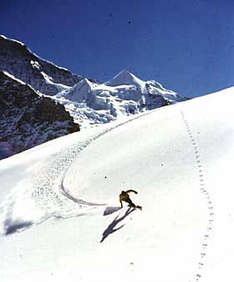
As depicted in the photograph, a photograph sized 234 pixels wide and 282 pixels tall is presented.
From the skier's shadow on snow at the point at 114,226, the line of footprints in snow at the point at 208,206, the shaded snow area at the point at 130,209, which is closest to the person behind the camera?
the line of footprints in snow at the point at 208,206

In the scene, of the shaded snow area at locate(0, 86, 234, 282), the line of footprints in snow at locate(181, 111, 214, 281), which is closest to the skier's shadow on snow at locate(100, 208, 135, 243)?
the shaded snow area at locate(0, 86, 234, 282)

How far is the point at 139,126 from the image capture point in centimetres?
3438

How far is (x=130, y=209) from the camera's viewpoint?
17922 mm

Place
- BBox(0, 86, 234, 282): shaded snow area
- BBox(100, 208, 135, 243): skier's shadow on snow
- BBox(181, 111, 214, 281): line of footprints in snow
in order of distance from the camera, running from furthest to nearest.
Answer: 1. BBox(100, 208, 135, 243): skier's shadow on snow
2. BBox(0, 86, 234, 282): shaded snow area
3. BBox(181, 111, 214, 281): line of footprints in snow

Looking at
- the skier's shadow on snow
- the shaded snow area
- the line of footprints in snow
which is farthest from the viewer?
the skier's shadow on snow

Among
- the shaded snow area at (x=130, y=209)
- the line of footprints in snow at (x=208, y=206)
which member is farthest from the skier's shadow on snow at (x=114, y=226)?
the line of footprints in snow at (x=208, y=206)

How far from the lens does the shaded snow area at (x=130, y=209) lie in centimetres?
1323

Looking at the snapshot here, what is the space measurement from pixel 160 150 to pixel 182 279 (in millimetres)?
14377

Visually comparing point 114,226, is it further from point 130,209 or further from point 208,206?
point 208,206

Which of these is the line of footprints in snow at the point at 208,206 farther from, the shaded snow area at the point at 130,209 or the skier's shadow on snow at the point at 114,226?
the skier's shadow on snow at the point at 114,226

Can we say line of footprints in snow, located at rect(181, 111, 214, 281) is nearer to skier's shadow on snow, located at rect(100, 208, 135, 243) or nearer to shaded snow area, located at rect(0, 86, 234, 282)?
shaded snow area, located at rect(0, 86, 234, 282)

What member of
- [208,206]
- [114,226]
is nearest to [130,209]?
[114,226]

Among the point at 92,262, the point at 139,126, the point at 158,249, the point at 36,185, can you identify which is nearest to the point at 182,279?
the point at 158,249

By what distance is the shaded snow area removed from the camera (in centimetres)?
1323
